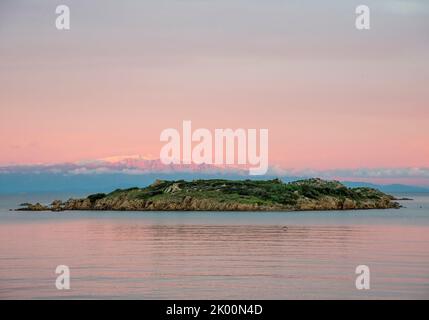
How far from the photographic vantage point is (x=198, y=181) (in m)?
166

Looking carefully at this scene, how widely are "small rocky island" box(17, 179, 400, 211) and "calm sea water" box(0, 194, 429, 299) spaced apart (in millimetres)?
61377

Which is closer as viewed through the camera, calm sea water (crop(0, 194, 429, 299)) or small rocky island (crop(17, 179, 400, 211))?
calm sea water (crop(0, 194, 429, 299))

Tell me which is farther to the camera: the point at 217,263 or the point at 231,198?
the point at 231,198

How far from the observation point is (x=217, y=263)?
168 feet

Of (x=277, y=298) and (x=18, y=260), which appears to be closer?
(x=277, y=298)

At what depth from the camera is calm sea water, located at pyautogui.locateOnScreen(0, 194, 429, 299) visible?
38.6 m

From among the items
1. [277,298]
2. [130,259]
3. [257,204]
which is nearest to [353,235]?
[130,259]

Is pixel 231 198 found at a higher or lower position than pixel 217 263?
higher

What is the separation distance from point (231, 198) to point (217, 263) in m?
99.9

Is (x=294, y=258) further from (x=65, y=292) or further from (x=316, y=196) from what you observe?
(x=316, y=196)

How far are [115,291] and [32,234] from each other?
49422 mm

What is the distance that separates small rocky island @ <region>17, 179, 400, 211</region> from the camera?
490ft

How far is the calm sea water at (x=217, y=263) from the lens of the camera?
127 feet

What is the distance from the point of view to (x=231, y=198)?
151 m
